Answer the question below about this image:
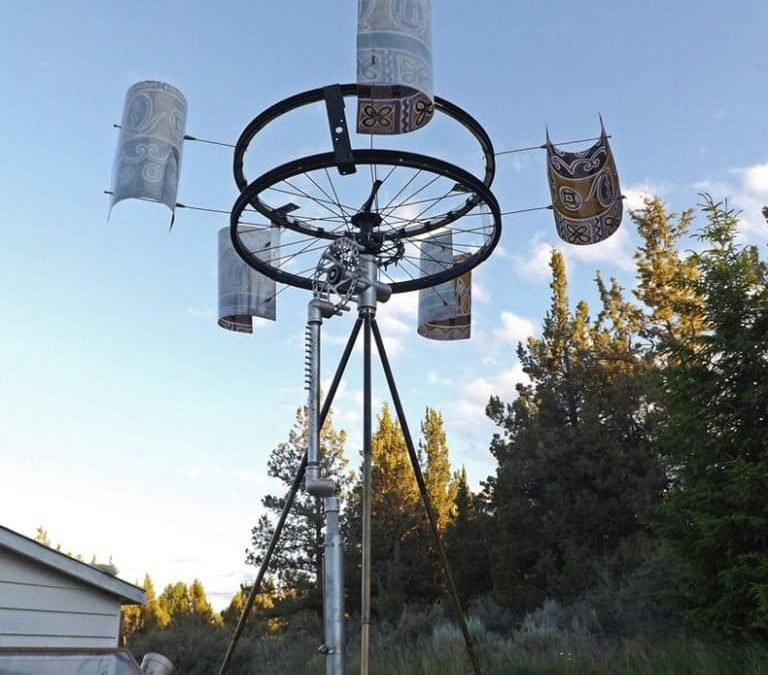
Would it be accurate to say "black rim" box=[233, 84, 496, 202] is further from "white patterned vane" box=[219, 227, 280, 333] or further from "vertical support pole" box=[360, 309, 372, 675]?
"vertical support pole" box=[360, 309, 372, 675]

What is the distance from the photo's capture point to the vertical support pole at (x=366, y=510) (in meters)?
5.03

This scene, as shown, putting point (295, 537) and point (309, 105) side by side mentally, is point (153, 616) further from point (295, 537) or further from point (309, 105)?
point (309, 105)

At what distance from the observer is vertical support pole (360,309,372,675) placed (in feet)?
16.5

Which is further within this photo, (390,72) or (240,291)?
(240,291)

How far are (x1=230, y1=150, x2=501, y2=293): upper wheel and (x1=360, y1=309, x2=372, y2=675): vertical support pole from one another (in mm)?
831

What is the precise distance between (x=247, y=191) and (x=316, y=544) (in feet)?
52.0

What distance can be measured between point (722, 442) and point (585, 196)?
3.21 meters

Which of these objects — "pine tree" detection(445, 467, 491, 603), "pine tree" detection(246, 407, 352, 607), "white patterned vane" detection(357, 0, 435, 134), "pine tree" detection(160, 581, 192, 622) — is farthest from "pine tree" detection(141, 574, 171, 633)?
"white patterned vane" detection(357, 0, 435, 134)

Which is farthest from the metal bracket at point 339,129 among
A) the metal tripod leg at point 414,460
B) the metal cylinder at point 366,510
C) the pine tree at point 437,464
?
the pine tree at point 437,464

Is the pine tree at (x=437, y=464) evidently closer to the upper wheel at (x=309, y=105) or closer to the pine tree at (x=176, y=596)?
the pine tree at (x=176, y=596)

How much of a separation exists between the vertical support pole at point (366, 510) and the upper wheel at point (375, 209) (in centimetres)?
83

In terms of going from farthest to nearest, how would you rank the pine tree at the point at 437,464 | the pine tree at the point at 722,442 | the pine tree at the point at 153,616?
the pine tree at the point at 153,616 → the pine tree at the point at 437,464 → the pine tree at the point at 722,442

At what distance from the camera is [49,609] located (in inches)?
226

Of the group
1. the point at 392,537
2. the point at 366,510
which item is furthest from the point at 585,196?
the point at 392,537
